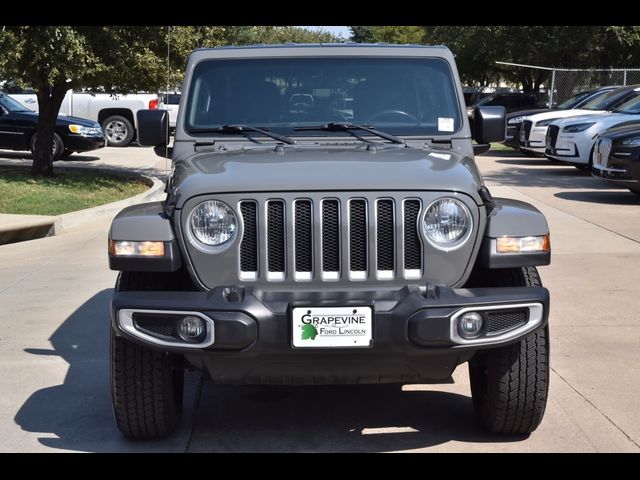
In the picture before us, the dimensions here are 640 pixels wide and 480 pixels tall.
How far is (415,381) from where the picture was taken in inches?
189

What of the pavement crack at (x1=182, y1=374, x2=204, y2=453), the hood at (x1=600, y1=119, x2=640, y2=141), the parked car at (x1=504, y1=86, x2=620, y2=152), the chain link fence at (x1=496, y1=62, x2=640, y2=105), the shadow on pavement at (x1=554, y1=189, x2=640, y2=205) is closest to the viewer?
the pavement crack at (x1=182, y1=374, x2=204, y2=453)

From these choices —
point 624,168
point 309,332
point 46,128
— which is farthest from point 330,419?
point 46,128

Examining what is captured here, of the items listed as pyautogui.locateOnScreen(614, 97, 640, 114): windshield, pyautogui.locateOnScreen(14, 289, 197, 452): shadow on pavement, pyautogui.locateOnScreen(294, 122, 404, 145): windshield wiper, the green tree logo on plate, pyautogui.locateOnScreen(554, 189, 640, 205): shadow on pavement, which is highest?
pyautogui.locateOnScreen(294, 122, 404, 145): windshield wiper

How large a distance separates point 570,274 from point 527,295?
5.19 meters

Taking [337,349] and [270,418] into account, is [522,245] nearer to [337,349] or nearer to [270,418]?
[337,349]

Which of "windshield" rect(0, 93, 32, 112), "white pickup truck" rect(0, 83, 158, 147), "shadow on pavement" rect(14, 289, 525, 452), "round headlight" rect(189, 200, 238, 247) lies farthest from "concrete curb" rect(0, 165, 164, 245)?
"white pickup truck" rect(0, 83, 158, 147)

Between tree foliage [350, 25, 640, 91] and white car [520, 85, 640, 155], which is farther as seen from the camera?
tree foliage [350, 25, 640, 91]

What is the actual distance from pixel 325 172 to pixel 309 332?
799 mm

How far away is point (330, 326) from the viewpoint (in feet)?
14.4

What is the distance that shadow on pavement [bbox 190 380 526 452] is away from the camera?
5047 mm

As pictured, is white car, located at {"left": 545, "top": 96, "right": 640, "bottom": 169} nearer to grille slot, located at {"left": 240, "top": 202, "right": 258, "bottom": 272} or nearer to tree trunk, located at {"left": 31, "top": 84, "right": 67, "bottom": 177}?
tree trunk, located at {"left": 31, "top": 84, "right": 67, "bottom": 177}

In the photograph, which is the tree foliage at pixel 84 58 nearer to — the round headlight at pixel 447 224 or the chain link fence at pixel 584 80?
the round headlight at pixel 447 224

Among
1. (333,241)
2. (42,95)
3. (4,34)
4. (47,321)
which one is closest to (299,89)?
(333,241)

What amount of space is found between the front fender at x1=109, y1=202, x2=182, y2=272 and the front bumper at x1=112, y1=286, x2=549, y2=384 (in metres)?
0.14
